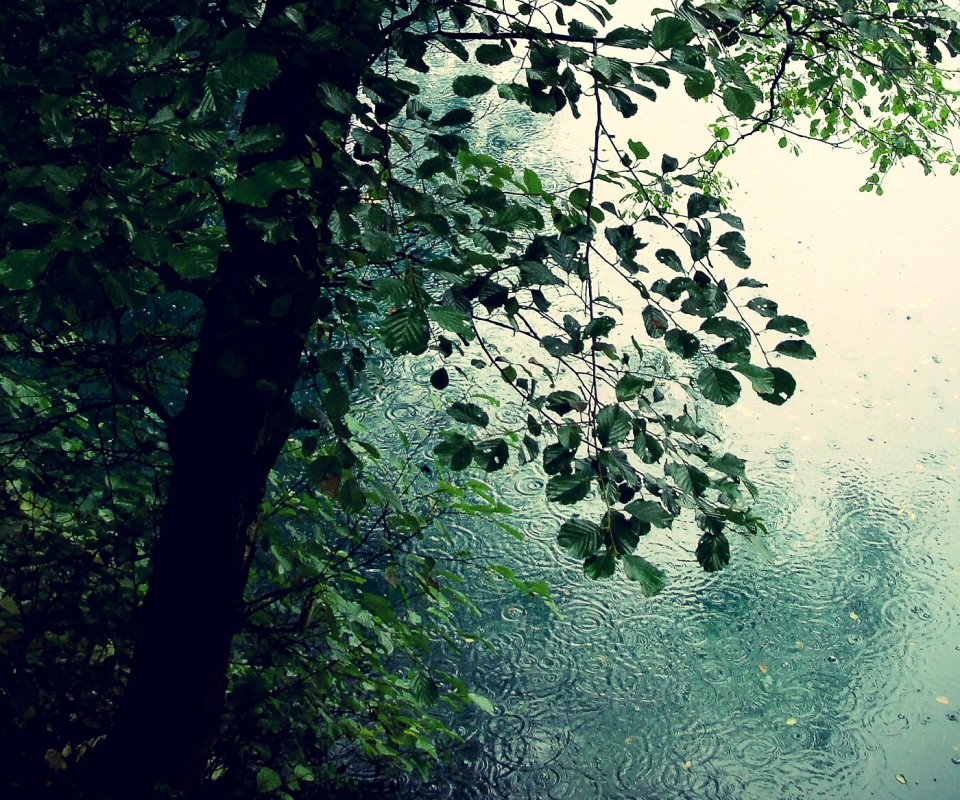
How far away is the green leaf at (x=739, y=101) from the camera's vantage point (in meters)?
0.96

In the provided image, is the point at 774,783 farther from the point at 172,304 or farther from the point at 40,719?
the point at 172,304

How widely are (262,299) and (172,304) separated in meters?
3.22

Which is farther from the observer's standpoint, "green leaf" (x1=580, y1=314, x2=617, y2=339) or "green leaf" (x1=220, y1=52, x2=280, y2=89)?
"green leaf" (x1=580, y1=314, x2=617, y2=339)

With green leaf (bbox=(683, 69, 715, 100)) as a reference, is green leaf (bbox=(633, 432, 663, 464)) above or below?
below

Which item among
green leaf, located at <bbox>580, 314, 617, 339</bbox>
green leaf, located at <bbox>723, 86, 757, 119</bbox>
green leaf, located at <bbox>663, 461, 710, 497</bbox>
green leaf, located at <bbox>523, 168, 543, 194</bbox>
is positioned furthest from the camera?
green leaf, located at <bbox>523, 168, 543, 194</bbox>

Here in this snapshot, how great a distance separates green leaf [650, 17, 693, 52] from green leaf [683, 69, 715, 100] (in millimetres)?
35

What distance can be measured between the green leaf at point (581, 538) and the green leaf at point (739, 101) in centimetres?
43

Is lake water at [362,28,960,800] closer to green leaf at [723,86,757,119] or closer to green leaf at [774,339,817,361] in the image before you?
green leaf at [774,339,817,361]

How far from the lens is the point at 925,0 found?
1483 millimetres

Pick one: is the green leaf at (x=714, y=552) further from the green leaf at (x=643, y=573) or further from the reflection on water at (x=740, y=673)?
the reflection on water at (x=740, y=673)

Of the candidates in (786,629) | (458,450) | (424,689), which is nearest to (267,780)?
(424,689)

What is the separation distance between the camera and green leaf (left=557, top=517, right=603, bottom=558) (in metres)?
0.96

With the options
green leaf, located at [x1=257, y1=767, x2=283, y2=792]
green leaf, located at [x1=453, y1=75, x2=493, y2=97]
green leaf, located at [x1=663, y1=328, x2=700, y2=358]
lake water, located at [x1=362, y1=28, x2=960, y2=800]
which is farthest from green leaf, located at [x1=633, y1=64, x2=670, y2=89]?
lake water, located at [x1=362, y1=28, x2=960, y2=800]

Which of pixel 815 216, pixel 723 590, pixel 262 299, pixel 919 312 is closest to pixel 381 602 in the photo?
pixel 262 299
